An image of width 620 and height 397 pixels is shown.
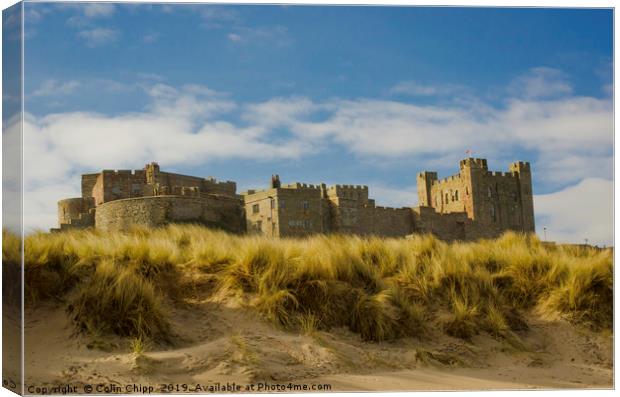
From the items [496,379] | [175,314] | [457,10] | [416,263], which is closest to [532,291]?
[416,263]

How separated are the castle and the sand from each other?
2023 cm

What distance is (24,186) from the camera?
276 inches

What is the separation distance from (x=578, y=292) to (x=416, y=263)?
2133 millimetres

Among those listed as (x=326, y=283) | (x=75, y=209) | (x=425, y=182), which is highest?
(x=425, y=182)

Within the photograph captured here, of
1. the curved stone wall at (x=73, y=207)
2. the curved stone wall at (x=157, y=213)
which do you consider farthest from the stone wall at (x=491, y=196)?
the curved stone wall at (x=73, y=207)

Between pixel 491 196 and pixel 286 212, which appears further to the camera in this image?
pixel 491 196

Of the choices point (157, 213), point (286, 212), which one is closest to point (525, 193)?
point (286, 212)

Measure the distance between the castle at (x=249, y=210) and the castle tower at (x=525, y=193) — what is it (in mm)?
2791

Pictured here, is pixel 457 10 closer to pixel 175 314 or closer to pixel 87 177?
pixel 175 314

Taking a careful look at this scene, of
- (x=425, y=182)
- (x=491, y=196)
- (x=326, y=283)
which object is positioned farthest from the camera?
(x=425, y=182)

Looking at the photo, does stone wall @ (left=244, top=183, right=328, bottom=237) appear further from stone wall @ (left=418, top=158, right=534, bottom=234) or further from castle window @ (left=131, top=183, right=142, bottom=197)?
stone wall @ (left=418, top=158, right=534, bottom=234)

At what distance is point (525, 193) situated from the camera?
47594 mm

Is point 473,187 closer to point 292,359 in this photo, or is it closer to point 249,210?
point 249,210

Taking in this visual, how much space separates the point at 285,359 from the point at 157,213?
2195cm
